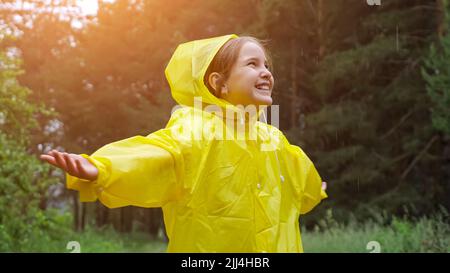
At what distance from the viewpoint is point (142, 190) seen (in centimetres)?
311

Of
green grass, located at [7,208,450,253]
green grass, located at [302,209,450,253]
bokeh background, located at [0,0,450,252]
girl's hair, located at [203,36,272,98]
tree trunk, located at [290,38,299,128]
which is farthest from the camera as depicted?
tree trunk, located at [290,38,299,128]

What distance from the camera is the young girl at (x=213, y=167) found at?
3.09 meters

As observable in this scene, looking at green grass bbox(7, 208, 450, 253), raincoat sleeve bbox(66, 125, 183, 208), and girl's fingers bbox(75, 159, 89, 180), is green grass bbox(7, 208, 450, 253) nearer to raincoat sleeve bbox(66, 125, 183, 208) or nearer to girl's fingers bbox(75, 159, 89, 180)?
raincoat sleeve bbox(66, 125, 183, 208)

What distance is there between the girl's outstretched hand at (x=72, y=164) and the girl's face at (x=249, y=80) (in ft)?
2.99

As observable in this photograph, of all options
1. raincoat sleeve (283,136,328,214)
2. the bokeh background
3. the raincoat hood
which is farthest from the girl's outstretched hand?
the bokeh background

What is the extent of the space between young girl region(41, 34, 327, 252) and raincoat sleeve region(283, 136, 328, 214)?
0.05 feet

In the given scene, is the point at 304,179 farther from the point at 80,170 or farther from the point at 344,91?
the point at 344,91

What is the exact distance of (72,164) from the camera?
2.73 metres

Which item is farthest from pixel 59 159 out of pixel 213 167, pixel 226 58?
pixel 226 58

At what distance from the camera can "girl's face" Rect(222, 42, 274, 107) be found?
338 cm

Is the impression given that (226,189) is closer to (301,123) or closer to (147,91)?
(301,123)

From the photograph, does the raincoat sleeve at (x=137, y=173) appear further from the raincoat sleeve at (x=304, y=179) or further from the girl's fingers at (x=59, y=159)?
the raincoat sleeve at (x=304, y=179)

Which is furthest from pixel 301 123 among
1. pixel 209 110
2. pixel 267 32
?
pixel 209 110

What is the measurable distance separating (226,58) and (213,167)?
0.61 metres
